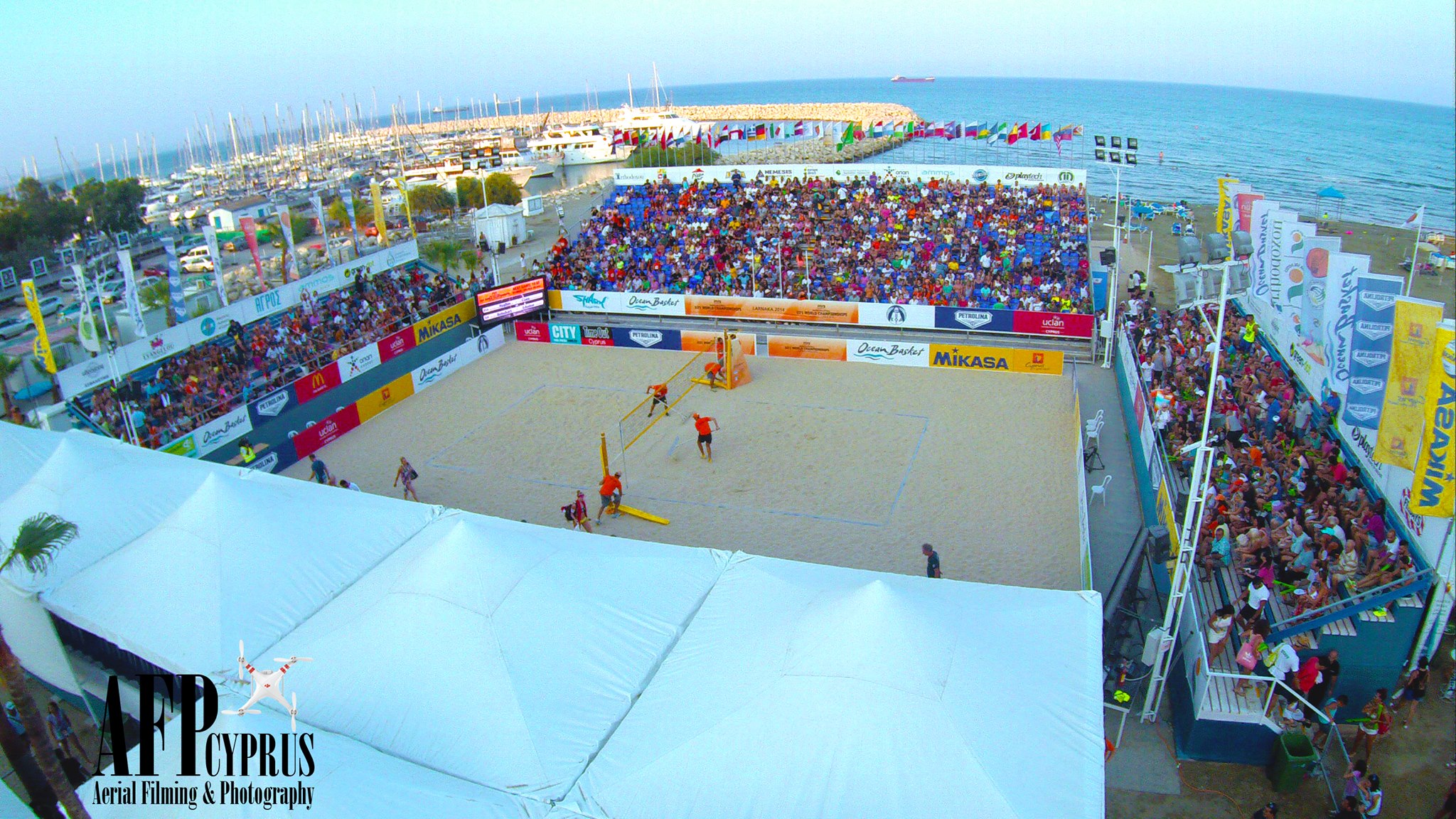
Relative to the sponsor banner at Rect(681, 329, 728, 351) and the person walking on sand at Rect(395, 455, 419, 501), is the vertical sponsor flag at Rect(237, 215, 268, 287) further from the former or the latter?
the sponsor banner at Rect(681, 329, 728, 351)

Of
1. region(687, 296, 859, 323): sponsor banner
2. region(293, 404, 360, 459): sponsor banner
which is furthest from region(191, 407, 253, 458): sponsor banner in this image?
region(687, 296, 859, 323): sponsor banner

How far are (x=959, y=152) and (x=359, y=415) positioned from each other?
69.0 meters

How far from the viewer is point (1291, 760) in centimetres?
842

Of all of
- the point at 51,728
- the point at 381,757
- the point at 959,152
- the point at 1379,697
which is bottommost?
the point at 51,728

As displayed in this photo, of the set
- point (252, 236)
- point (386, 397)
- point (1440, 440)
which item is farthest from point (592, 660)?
point (252, 236)

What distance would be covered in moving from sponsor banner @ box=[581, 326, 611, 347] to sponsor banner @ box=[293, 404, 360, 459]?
A: 8.13 meters

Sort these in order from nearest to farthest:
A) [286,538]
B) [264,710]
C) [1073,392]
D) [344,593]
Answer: [264,710], [344,593], [286,538], [1073,392]

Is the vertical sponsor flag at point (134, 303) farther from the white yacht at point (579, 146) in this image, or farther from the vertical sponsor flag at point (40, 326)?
the white yacht at point (579, 146)

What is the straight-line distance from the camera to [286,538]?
1059 centimetres

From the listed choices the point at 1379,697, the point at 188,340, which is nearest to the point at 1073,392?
the point at 1379,697

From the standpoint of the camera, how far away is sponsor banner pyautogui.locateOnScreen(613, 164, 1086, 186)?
30.4m

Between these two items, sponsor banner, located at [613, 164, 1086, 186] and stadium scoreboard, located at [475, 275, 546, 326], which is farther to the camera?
sponsor banner, located at [613, 164, 1086, 186]

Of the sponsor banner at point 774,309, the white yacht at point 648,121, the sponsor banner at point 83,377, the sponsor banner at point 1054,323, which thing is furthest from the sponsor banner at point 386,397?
the white yacht at point 648,121

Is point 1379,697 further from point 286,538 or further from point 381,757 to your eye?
point 286,538
